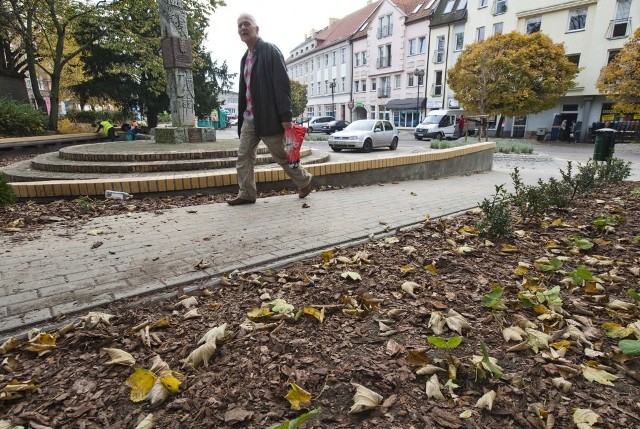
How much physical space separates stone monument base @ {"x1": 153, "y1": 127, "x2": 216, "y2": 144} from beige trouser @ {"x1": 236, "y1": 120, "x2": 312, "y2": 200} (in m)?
6.15

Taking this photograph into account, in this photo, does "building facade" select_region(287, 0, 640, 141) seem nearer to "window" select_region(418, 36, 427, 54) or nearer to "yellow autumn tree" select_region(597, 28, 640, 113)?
"window" select_region(418, 36, 427, 54)

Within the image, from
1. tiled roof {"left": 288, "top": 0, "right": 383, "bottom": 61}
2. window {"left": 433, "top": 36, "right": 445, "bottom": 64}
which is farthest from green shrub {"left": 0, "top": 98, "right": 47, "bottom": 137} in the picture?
tiled roof {"left": 288, "top": 0, "right": 383, "bottom": 61}

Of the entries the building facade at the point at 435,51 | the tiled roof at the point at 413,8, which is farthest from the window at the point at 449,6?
the tiled roof at the point at 413,8

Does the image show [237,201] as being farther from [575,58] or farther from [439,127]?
[575,58]

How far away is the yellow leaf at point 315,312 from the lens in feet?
7.58

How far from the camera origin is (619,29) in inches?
1097

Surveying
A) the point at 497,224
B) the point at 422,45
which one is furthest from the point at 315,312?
the point at 422,45

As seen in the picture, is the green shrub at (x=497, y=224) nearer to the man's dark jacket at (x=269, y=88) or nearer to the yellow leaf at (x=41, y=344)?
the man's dark jacket at (x=269, y=88)

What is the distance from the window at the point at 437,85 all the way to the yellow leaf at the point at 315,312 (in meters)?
41.8

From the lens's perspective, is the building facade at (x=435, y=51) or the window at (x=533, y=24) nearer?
the building facade at (x=435, y=51)

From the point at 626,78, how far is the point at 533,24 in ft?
45.8

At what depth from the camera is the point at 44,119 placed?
1739 cm

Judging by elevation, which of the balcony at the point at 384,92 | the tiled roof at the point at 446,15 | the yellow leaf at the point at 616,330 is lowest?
the yellow leaf at the point at 616,330

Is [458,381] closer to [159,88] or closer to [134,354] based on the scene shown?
[134,354]
